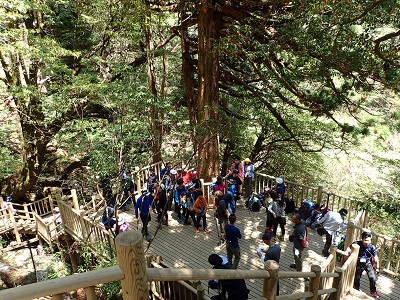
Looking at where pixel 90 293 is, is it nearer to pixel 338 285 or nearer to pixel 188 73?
pixel 338 285

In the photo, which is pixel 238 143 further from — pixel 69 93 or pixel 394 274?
pixel 394 274

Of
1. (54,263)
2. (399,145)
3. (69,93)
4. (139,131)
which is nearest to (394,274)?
(139,131)

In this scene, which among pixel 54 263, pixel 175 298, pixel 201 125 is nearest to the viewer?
pixel 175 298

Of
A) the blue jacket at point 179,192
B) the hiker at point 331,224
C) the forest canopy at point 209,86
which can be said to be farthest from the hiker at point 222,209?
the hiker at point 331,224

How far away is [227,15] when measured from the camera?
8766mm

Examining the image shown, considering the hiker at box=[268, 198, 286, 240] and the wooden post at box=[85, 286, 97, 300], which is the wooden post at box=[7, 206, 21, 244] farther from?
the wooden post at box=[85, 286, 97, 300]

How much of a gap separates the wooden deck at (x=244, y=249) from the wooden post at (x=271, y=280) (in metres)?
2.77

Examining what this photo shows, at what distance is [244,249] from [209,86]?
4.85 meters

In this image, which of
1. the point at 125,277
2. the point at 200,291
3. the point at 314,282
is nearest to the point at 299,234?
the point at 314,282

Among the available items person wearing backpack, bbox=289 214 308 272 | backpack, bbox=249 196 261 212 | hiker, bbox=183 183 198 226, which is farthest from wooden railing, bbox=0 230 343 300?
backpack, bbox=249 196 261 212

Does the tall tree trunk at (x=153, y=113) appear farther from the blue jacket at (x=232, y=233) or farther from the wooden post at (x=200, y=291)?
the wooden post at (x=200, y=291)

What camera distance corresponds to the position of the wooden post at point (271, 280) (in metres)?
3.40

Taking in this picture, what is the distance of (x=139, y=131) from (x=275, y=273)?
8671 mm

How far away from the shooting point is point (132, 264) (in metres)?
1.91
